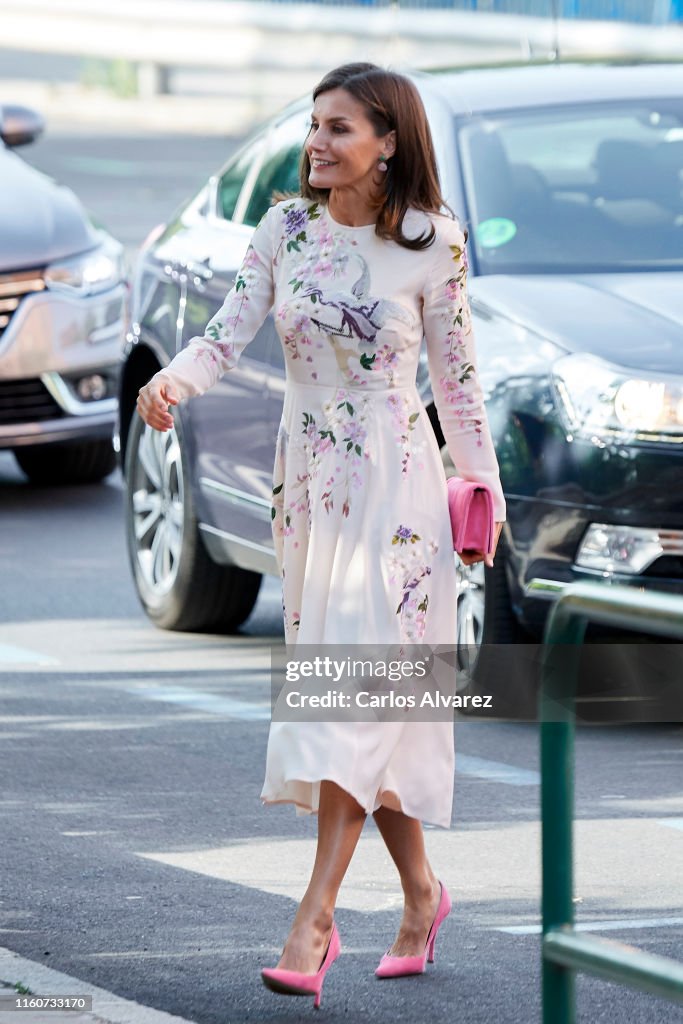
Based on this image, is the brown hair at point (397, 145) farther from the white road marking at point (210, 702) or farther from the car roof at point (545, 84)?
the car roof at point (545, 84)

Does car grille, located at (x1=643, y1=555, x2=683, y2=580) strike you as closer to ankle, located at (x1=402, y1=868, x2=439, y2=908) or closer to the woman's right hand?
ankle, located at (x1=402, y1=868, x2=439, y2=908)

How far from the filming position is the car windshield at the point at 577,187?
759 centimetres

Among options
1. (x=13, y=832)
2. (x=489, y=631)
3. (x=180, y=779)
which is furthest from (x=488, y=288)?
(x=13, y=832)

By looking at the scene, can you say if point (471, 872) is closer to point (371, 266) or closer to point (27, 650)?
point (371, 266)

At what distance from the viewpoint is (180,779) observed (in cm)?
672

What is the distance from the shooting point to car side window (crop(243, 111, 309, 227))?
830 centimetres

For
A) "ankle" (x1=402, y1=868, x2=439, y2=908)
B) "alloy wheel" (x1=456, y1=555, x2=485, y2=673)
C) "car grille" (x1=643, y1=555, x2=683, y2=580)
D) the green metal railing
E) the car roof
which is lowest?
"alloy wheel" (x1=456, y1=555, x2=485, y2=673)

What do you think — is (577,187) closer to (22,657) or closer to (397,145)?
(22,657)

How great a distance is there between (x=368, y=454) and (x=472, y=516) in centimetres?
25

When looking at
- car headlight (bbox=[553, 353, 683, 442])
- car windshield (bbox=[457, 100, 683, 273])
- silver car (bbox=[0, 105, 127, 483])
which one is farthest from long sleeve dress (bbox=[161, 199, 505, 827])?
silver car (bbox=[0, 105, 127, 483])

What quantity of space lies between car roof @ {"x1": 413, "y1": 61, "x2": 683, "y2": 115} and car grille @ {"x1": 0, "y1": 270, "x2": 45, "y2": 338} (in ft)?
10.8

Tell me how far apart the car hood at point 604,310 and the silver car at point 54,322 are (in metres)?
3.85

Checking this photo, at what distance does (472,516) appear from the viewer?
5.02 metres

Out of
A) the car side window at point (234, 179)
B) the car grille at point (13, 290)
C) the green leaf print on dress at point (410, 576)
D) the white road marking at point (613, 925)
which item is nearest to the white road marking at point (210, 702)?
the car side window at point (234, 179)
